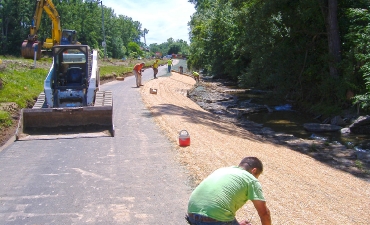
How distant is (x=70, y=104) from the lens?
617 inches

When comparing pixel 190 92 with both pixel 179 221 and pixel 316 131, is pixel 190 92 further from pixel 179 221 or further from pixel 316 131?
pixel 179 221

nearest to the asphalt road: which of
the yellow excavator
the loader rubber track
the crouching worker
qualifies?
the loader rubber track

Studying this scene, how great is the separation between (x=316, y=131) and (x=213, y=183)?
17058 mm

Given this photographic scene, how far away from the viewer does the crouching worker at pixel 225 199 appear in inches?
179

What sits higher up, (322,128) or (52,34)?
(52,34)

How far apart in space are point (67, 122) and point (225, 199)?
1050 centimetres

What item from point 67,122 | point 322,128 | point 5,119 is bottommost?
point 322,128

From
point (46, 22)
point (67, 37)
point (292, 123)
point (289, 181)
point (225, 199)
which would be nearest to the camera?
point (225, 199)

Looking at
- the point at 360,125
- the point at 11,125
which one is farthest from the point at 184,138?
the point at 360,125

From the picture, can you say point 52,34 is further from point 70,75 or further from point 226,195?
point 226,195

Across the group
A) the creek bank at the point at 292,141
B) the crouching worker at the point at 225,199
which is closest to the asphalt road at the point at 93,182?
the crouching worker at the point at 225,199

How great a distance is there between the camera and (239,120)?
2417 cm

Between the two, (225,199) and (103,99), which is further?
(103,99)

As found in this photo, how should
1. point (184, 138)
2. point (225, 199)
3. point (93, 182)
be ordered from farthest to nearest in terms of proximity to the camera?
point (184, 138)
point (93, 182)
point (225, 199)
